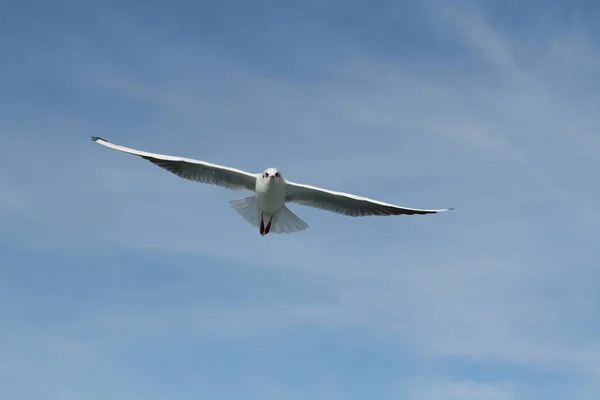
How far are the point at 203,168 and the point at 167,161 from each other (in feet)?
4.25

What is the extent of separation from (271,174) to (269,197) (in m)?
0.88

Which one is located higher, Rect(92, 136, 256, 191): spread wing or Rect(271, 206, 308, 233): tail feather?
Rect(92, 136, 256, 191): spread wing

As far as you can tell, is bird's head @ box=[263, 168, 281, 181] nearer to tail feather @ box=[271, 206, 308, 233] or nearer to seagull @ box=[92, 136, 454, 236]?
seagull @ box=[92, 136, 454, 236]

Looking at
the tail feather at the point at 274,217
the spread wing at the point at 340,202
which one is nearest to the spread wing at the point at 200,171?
the tail feather at the point at 274,217

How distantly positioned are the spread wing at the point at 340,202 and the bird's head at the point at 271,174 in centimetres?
78

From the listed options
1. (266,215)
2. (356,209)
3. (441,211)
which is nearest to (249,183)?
(266,215)

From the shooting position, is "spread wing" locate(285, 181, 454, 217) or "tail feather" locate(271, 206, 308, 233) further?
"tail feather" locate(271, 206, 308, 233)

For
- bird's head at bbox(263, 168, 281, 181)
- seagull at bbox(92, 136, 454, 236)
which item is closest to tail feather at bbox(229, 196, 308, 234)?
seagull at bbox(92, 136, 454, 236)

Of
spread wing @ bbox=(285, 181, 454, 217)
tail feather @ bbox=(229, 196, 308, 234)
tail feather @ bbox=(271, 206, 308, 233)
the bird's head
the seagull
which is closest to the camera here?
the bird's head

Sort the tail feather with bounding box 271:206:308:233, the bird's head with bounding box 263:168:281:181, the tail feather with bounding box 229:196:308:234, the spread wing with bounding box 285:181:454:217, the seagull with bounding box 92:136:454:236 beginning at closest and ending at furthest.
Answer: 1. the bird's head with bounding box 263:168:281:181
2. the seagull with bounding box 92:136:454:236
3. the spread wing with bounding box 285:181:454:217
4. the tail feather with bounding box 229:196:308:234
5. the tail feather with bounding box 271:206:308:233

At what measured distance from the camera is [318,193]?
33.0 metres

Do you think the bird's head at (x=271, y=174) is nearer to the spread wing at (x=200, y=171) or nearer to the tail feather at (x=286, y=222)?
the spread wing at (x=200, y=171)

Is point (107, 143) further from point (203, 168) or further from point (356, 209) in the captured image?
point (356, 209)

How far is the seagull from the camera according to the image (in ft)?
106
